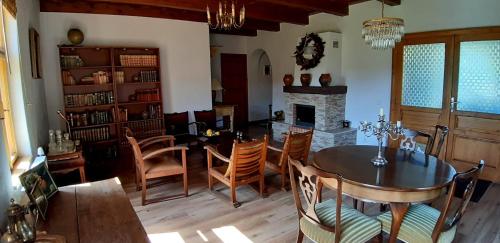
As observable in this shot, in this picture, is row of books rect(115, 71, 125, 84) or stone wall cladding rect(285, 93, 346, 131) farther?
stone wall cladding rect(285, 93, 346, 131)

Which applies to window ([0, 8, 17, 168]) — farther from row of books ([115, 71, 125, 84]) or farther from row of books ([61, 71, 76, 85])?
row of books ([115, 71, 125, 84])

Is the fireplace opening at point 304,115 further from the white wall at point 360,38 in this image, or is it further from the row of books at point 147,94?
the row of books at point 147,94

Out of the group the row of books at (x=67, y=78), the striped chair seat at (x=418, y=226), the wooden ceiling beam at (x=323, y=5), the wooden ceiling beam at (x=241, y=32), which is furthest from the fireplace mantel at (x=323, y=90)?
the row of books at (x=67, y=78)

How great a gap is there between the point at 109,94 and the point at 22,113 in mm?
2448

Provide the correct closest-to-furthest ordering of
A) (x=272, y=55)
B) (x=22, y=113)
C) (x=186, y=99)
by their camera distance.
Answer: (x=22, y=113), (x=186, y=99), (x=272, y=55)

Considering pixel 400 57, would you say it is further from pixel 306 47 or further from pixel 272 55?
pixel 272 55

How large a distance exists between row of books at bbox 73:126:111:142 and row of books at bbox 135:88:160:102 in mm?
741

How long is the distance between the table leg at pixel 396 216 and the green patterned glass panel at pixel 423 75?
124 inches

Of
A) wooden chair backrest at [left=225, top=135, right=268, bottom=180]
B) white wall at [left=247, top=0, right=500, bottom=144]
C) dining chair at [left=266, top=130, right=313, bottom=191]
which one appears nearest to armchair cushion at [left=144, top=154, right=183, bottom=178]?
wooden chair backrest at [left=225, top=135, right=268, bottom=180]

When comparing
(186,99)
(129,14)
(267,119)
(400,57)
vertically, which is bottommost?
(267,119)

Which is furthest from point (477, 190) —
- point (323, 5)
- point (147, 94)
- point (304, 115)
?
point (147, 94)

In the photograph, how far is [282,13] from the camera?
5637 mm

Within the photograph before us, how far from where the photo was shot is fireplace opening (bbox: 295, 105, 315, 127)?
20.0ft

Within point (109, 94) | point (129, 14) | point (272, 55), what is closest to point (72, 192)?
point (109, 94)
